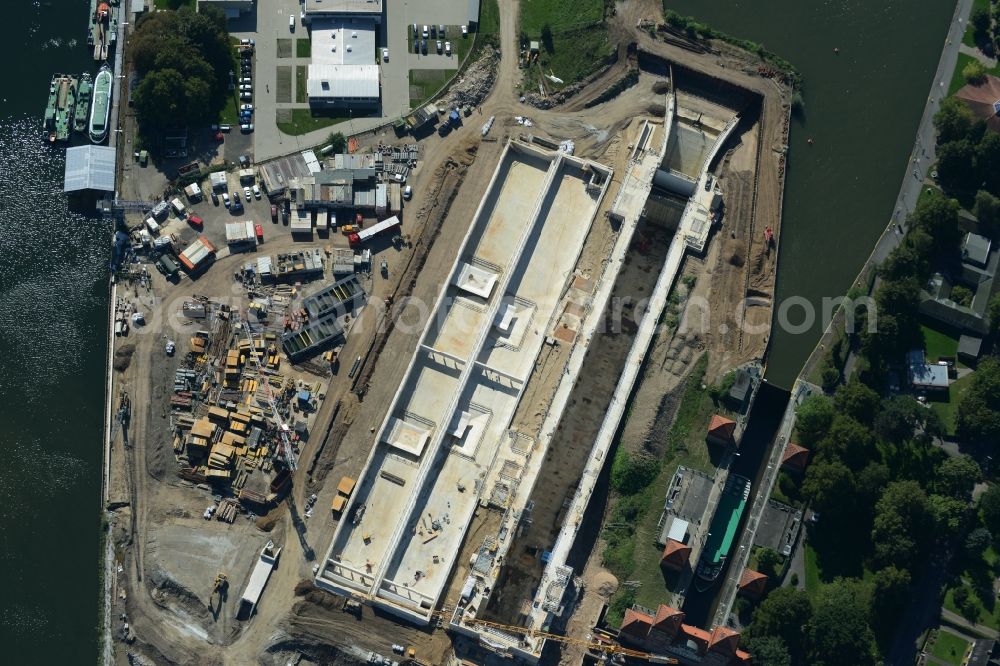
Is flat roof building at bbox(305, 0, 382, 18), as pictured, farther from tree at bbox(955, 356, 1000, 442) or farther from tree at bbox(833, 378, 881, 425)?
tree at bbox(955, 356, 1000, 442)

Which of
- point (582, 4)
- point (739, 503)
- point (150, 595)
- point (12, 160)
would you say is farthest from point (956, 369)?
point (12, 160)

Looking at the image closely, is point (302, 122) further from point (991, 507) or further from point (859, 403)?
point (991, 507)

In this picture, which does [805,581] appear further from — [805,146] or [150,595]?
[150,595]

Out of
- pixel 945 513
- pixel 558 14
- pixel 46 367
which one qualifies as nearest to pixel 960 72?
pixel 558 14

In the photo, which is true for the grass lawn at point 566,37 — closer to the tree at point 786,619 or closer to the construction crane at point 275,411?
the construction crane at point 275,411

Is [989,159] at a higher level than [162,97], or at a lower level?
higher

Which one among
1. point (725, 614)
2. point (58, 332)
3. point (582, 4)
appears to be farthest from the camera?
point (582, 4)
